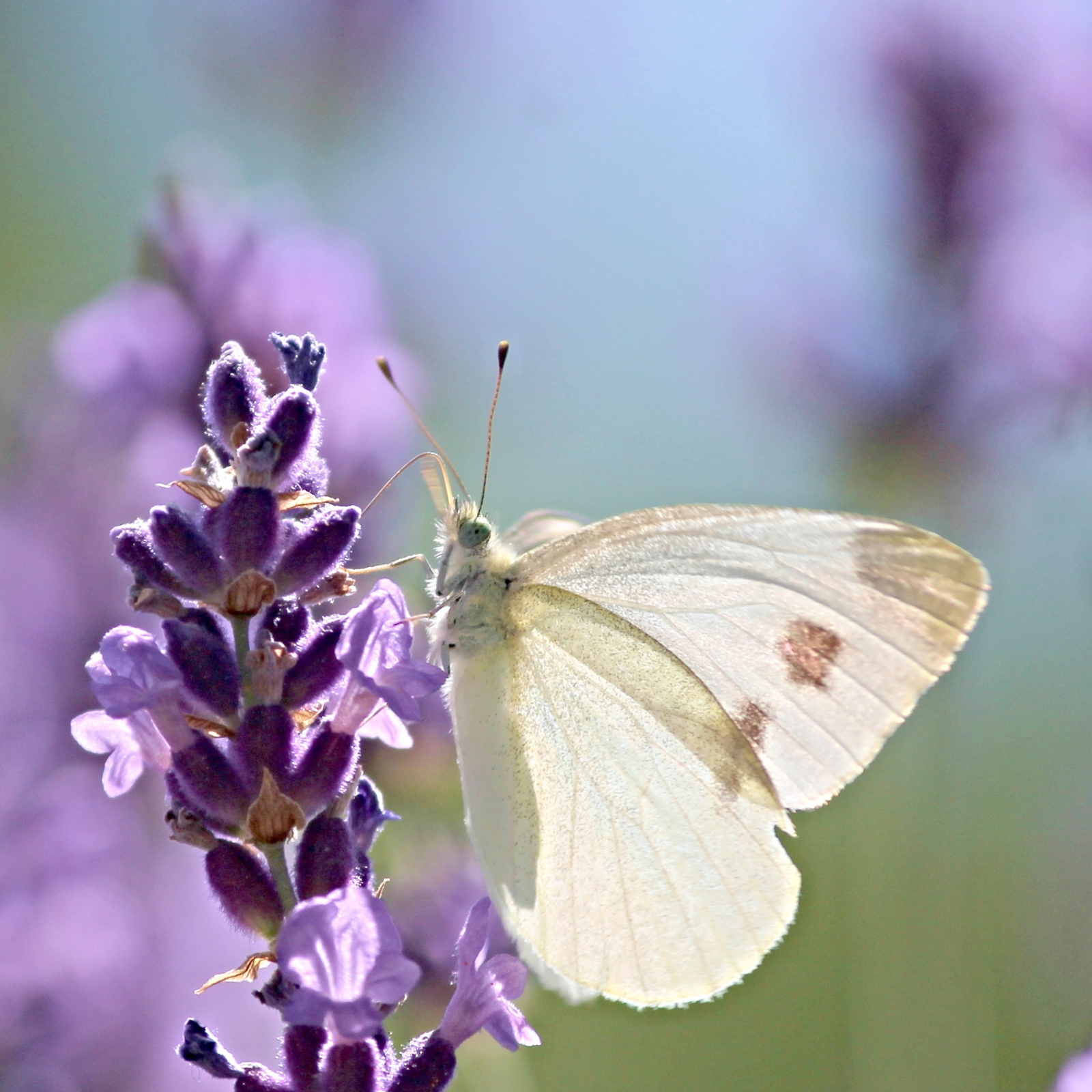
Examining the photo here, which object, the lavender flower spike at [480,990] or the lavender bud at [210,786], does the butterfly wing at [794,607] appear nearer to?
the lavender flower spike at [480,990]

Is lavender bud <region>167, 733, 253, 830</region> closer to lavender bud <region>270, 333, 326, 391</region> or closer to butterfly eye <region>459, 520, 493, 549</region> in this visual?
lavender bud <region>270, 333, 326, 391</region>

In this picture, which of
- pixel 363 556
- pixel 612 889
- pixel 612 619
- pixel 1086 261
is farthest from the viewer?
pixel 1086 261

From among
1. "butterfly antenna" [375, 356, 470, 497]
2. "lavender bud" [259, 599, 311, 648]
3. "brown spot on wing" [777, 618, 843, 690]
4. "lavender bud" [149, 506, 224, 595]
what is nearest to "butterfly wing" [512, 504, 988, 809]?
"brown spot on wing" [777, 618, 843, 690]

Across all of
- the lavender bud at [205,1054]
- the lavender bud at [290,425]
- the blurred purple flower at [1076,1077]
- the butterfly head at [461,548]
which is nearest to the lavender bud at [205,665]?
the lavender bud at [290,425]

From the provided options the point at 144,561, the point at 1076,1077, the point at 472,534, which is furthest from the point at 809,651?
the point at 144,561

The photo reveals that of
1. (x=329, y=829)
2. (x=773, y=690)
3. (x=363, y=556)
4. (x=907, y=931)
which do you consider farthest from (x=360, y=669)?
(x=907, y=931)

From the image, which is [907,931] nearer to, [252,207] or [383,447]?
[383,447]
